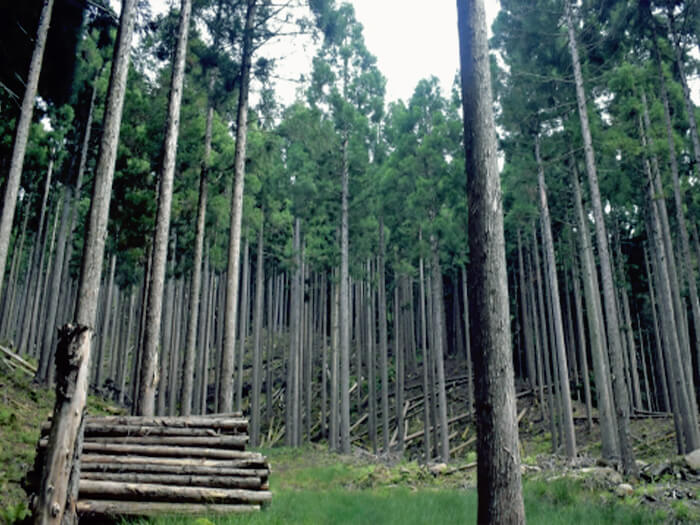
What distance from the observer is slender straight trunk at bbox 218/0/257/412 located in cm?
1199

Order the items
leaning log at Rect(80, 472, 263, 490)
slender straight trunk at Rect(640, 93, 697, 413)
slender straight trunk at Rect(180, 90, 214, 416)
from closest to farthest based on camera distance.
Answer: leaning log at Rect(80, 472, 263, 490)
slender straight trunk at Rect(180, 90, 214, 416)
slender straight trunk at Rect(640, 93, 697, 413)

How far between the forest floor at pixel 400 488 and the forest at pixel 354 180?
80cm

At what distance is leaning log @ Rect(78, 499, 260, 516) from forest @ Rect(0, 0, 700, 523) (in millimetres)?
1160

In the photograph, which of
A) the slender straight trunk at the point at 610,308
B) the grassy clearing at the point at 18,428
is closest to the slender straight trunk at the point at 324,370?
the grassy clearing at the point at 18,428

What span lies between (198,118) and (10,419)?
10.2m

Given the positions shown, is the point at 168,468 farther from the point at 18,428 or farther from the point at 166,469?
the point at 18,428

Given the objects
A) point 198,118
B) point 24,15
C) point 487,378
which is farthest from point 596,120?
point 24,15

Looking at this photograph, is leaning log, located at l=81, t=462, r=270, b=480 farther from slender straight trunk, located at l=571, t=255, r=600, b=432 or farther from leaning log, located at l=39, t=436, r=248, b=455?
slender straight trunk, located at l=571, t=255, r=600, b=432

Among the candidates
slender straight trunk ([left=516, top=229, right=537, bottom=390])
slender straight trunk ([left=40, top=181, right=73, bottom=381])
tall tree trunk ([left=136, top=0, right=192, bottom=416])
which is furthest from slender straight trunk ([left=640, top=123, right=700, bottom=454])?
slender straight trunk ([left=40, top=181, right=73, bottom=381])

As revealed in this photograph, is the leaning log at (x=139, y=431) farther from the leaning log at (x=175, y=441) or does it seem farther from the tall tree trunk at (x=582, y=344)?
the tall tree trunk at (x=582, y=344)

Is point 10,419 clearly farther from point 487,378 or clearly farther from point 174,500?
point 487,378

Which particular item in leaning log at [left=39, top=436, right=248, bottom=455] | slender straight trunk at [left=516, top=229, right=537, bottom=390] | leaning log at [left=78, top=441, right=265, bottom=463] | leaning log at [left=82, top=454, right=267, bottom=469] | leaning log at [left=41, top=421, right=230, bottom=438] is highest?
slender straight trunk at [left=516, top=229, right=537, bottom=390]

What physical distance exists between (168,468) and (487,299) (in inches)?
201

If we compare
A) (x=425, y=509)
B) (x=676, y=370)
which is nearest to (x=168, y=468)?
(x=425, y=509)
